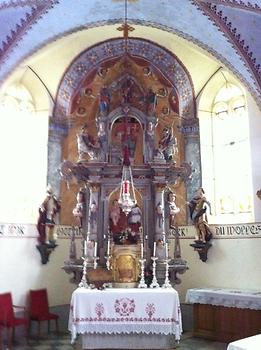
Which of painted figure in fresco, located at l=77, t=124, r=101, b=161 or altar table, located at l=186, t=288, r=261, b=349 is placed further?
painted figure in fresco, located at l=77, t=124, r=101, b=161

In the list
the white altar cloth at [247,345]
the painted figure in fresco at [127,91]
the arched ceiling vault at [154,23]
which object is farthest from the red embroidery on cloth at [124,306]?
the arched ceiling vault at [154,23]

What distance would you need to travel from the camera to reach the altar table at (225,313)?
23.5 ft

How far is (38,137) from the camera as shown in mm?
9375

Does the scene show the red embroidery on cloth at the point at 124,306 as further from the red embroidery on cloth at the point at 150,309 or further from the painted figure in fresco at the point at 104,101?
the painted figure in fresco at the point at 104,101

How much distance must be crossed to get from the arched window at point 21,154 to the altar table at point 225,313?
12.5 ft

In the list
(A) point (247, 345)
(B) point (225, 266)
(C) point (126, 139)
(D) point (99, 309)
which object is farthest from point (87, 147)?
(A) point (247, 345)

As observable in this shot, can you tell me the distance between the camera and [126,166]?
24.2ft

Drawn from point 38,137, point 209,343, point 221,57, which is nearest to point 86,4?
point 221,57

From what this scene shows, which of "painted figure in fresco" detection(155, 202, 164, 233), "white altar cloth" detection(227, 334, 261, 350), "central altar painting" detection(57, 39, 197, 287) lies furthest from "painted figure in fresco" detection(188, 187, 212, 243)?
"white altar cloth" detection(227, 334, 261, 350)

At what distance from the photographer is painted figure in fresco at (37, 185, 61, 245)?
336 inches

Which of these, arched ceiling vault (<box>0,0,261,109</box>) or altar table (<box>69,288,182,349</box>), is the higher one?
arched ceiling vault (<box>0,0,261,109</box>)

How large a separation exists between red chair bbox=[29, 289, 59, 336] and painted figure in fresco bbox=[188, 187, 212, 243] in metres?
3.23

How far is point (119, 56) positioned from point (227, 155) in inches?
130

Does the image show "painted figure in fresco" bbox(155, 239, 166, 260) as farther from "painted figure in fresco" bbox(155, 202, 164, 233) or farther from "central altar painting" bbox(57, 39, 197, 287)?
"painted figure in fresco" bbox(155, 202, 164, 233)
